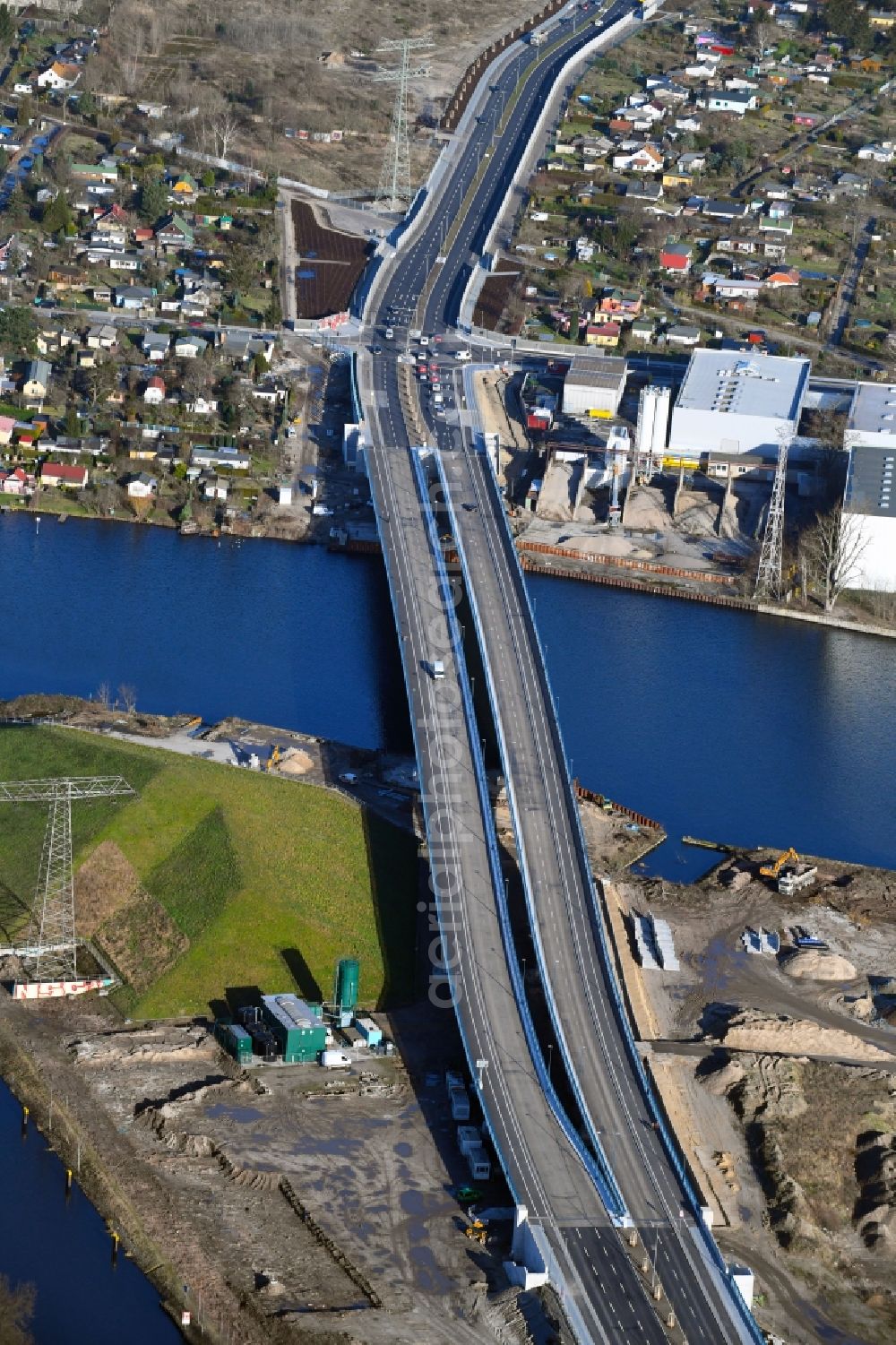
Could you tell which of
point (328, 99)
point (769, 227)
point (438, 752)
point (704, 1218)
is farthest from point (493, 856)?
point (328, 99)

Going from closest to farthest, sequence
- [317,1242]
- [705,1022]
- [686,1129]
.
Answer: [317,1242] < [686,1129] < [705,1022]

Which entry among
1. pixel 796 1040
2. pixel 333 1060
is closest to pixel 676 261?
pixel 796 1040

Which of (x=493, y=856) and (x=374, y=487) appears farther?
(x=374, y=487)

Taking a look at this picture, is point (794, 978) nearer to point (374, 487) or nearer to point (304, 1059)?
point (304, 1059)

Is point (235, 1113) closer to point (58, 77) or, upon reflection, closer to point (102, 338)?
point (102, 338)

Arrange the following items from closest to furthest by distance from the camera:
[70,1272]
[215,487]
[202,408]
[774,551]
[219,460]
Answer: [70,1272] < [774,551] < [215,487] < [219,460] < [202,408]

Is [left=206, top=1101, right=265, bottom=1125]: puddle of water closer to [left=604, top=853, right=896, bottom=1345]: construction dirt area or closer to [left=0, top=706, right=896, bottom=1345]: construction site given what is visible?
[left=0, top=706, right=896, bottom=1345]: construction site

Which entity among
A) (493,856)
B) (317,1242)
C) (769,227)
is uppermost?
(769,227)
